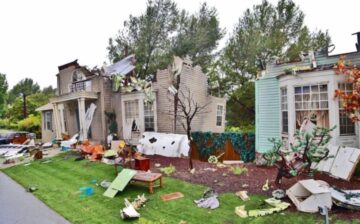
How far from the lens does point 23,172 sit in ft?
43.4

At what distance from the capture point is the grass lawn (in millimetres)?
6934

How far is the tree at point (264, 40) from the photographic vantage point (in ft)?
76.7

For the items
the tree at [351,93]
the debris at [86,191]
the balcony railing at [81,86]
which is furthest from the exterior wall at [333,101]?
the balcony railing at [81,86]

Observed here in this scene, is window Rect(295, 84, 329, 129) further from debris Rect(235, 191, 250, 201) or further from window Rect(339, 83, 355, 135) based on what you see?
debris Rect(235, 191, 250, 201)

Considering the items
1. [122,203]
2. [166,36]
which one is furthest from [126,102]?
[166,36]

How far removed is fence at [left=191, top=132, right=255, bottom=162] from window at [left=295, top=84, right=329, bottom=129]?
2.86 m

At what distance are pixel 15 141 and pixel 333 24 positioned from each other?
28.7 metres

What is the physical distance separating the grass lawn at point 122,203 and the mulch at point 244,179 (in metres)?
0.55

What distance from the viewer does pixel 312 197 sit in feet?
Result: 22.0

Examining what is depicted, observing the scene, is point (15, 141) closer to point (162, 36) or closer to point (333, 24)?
point (162, 36)

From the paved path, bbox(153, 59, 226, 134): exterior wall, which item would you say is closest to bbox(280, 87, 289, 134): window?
bbox(153, 59, 226, 134): exterior wall

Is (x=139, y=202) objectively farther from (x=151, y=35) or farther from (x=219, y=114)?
(x=151, y=35)

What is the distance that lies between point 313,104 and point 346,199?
4.50 meters

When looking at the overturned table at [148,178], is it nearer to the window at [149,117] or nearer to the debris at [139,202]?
the debris at [139,202]
